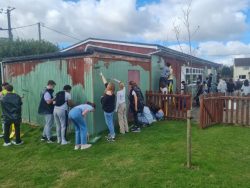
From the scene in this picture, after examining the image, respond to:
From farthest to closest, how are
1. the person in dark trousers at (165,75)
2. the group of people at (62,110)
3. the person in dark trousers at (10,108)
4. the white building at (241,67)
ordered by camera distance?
the white building at (241,67)
the person in dark trousers at (165,75)
the person in dark trousers at (10,108)
the group of people at (62,110)

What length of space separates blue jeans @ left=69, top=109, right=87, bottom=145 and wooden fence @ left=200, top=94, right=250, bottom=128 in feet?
13.2

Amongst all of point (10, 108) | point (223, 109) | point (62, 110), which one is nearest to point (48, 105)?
point (62, 110)

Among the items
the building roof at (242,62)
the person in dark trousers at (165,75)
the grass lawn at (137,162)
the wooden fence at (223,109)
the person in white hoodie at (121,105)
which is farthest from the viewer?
the building roof at (242,62)

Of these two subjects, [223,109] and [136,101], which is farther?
[223,109]

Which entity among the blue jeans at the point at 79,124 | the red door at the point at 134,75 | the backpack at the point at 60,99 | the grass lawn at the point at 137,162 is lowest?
the grass lawn at the point at 137,162

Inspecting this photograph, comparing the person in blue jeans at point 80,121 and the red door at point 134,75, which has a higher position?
the red door at point 134,75

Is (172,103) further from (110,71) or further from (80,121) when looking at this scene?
(80,121)

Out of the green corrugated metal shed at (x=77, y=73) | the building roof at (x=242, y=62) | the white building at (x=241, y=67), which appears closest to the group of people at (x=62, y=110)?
the green corrugated metal shed at (x=77, y=73)

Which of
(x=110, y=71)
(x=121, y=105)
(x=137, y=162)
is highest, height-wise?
(x=110, y=71)

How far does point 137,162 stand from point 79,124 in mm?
1965

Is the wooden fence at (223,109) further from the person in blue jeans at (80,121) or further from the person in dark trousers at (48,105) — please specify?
the person in dark trousers at (48,105)

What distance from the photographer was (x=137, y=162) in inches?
237

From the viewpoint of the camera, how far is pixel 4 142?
815cm

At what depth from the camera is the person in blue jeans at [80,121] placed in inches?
274
